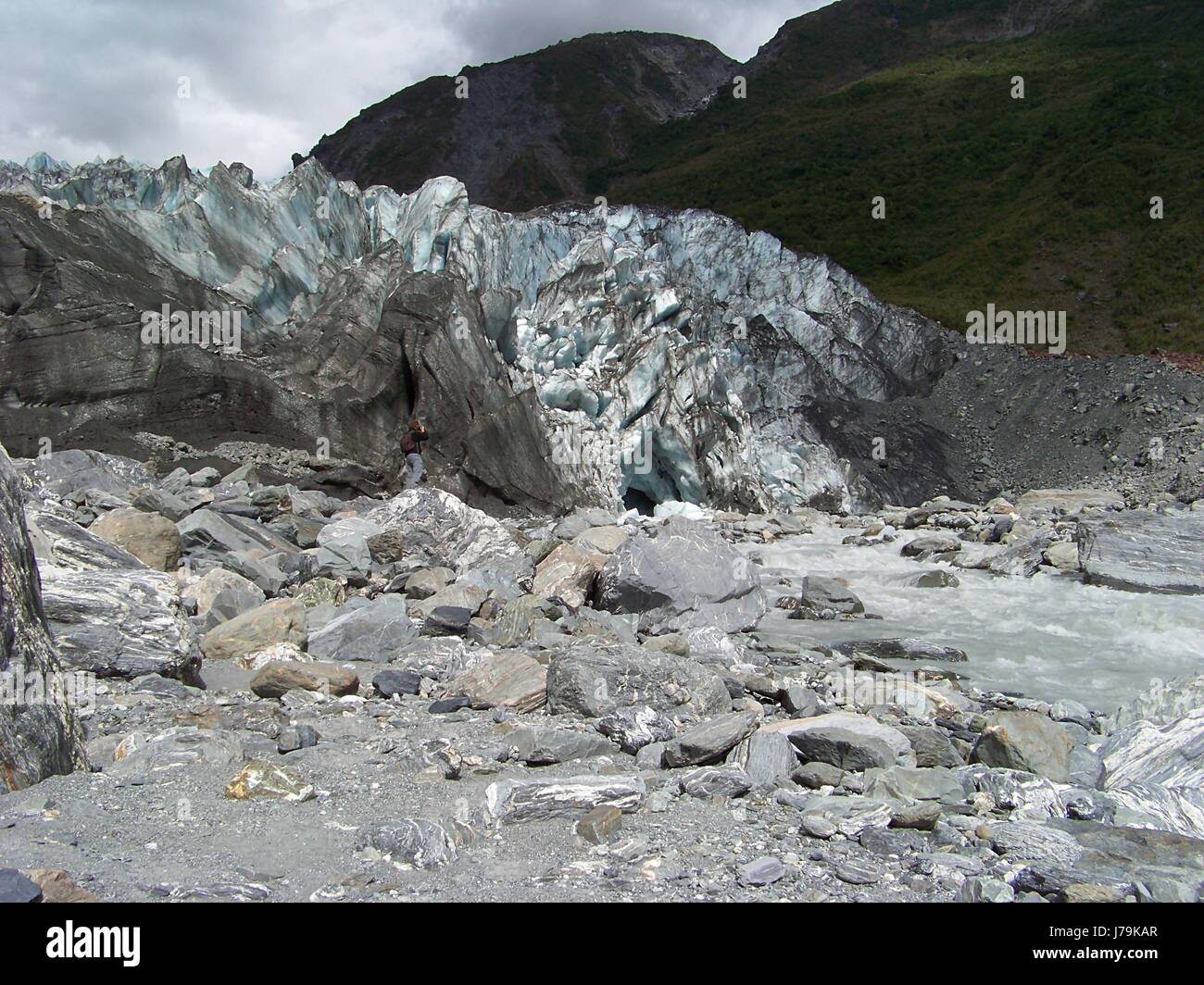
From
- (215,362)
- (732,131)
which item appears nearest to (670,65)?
(732,131)

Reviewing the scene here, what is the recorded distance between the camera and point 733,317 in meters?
34.0

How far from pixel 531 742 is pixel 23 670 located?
212 centimetres

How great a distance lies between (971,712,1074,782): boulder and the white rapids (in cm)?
189

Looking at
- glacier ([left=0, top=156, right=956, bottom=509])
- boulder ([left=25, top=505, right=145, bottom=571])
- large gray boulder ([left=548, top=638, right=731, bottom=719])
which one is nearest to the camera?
large gray boulder ([left=548, top=638, right=731, bottom=719])

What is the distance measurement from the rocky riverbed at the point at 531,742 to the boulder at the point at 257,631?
20mm

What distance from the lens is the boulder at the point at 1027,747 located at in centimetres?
416

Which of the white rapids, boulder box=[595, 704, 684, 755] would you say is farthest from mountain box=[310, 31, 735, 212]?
boulder box=[595, 704, 684, 755]

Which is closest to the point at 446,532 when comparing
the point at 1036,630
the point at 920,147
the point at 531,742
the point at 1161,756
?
the point at 531,742

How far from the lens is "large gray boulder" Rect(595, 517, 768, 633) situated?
8125mm

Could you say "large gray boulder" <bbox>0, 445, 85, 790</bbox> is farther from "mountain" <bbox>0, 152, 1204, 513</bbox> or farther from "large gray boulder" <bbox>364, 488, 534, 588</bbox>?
"mountain" <bbox>0, 152, 1204, 513</bbox>

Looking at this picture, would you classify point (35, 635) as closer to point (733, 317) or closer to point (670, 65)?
point (733, 317)

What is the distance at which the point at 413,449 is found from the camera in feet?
57.3

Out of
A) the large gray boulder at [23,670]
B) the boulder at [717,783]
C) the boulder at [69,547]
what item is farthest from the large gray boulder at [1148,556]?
the large gray boulder at [23,670]
